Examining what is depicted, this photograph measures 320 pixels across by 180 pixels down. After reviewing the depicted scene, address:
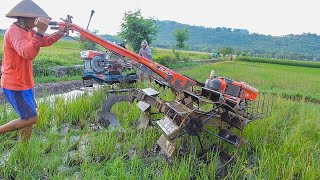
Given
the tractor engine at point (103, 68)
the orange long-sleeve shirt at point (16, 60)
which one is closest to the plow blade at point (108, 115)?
the orange long-sleeve shirt at point (16, 60)

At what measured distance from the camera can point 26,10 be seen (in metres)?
3.44

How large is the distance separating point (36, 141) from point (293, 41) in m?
110

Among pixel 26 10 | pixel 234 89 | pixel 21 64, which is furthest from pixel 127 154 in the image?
pixel 26 10

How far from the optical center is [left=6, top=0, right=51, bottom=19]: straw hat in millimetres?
3381

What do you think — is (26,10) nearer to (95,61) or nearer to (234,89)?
(234,89)

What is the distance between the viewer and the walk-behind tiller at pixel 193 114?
3.62 meters

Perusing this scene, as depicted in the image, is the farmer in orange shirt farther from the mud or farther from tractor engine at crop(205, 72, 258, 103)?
the mud

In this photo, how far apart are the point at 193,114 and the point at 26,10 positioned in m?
2.10

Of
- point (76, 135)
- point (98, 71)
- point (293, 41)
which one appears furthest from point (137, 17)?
point (293, 41)

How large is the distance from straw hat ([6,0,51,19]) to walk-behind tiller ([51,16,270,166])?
79 centimetres

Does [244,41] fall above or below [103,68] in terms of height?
above

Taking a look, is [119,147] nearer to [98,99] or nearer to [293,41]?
[98,99]

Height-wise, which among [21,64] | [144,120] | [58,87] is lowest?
[58,87]

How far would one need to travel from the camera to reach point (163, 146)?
361 centimetres
